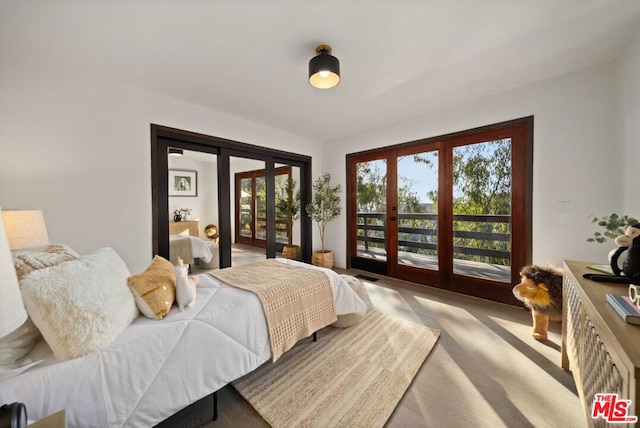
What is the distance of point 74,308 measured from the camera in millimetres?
992

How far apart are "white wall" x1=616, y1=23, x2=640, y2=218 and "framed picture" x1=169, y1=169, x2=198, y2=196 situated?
4372 millimetres

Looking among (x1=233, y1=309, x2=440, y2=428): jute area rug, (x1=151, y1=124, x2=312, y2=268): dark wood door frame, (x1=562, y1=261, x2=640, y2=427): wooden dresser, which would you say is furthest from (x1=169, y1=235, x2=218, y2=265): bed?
(x1=562, y1=261, x2=640, y2=427): wooden dresser

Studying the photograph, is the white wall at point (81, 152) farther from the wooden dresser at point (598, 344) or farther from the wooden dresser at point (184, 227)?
the wooden dresser at point (598, 344)

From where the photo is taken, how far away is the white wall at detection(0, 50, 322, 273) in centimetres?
191

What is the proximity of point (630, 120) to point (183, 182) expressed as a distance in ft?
14.7

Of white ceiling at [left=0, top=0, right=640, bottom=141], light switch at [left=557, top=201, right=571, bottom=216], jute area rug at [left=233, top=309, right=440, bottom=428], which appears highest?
white ceiling at [left=0, top=0, right=640, bottom=141]

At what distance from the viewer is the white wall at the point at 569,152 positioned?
215cm

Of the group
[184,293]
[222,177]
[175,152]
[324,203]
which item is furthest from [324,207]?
[184,293]

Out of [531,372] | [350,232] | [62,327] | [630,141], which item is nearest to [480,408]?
[531,372]

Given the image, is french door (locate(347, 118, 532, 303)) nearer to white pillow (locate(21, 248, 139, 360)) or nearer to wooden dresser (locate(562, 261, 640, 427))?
wooden dresser (locate(562, 261, 640, 427))

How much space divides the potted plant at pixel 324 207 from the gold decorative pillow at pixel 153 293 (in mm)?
2972

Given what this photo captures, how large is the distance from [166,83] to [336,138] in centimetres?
277

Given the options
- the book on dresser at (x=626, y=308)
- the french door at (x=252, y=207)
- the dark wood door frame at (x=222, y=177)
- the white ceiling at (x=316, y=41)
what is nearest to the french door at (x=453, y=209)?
the white ceiling at (x=316, y=41)

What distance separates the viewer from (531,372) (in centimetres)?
165
